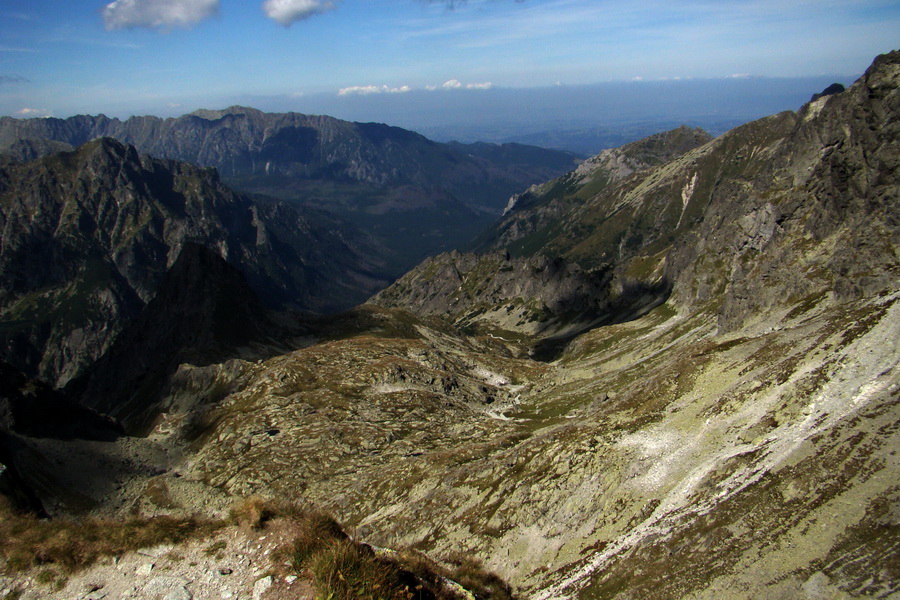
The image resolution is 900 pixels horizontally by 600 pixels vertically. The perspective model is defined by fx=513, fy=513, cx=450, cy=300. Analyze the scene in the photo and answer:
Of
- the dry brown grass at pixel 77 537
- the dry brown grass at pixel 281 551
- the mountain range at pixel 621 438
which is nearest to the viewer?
the dry brown grass at pixel 281 551

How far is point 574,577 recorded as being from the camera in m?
30.5

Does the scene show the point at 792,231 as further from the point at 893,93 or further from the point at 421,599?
the point at 421,599

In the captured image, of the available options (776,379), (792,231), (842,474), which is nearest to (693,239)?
(792,231)

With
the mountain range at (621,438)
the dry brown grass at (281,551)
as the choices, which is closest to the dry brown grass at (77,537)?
the dry brown grass at (281,551)

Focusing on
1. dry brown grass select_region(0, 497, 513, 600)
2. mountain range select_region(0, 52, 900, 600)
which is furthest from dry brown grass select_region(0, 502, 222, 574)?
mountain range select_region(0, 52, 900, 600)

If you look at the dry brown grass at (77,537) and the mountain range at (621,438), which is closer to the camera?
the dry brown grass at (77,537)

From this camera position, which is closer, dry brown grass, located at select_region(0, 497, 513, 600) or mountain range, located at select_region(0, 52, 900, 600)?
dry brown grass, located at select_region(0, 497, 513, 600)

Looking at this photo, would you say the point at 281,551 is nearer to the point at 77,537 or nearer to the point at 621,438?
the point at 77,537

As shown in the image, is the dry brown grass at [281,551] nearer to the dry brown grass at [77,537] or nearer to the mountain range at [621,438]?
the dry brown grass at [77,537]

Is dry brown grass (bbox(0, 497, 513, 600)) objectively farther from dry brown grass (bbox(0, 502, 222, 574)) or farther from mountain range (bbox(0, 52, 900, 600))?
mountain range (bbox(0, 52, 900, 600))

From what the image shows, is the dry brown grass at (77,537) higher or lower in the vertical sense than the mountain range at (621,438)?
higher

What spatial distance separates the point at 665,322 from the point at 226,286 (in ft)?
470

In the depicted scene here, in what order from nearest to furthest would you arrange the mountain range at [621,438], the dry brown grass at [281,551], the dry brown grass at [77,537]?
the dry brown grass at [281,551] < the dry brown grass at [77,537] < the mountain range at [621,438]

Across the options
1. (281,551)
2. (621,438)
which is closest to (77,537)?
(281,551)
